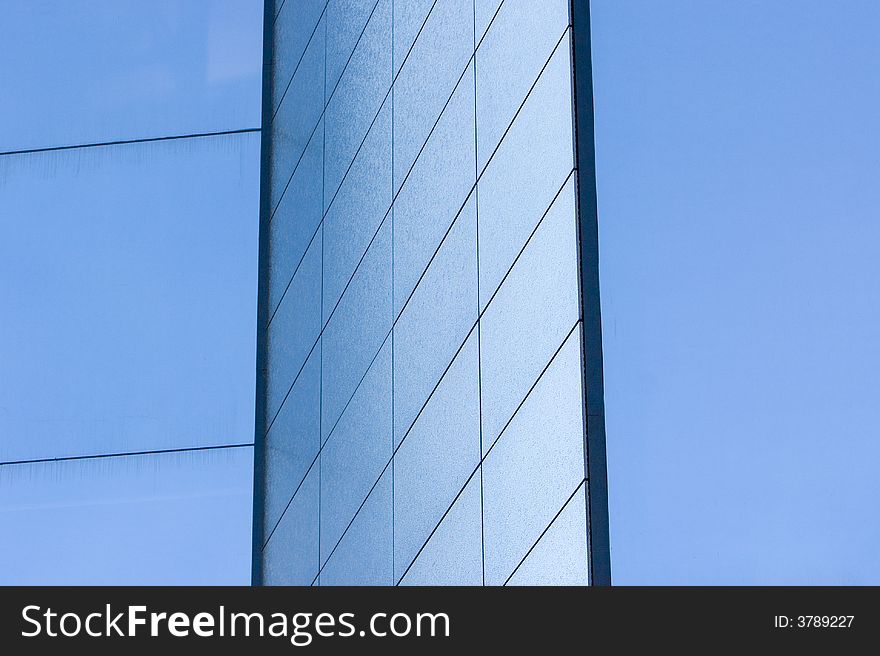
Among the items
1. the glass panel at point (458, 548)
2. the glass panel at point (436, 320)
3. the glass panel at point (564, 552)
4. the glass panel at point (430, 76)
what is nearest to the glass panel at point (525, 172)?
the glass panel at point (436, 320)

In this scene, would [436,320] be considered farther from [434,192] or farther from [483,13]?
[483,13]

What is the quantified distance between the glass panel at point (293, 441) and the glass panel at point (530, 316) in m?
4.46

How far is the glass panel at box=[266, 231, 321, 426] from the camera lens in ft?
37.0

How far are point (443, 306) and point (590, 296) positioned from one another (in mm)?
2108

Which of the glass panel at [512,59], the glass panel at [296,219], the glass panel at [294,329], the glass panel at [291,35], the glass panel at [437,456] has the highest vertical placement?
the glass panel at [291,35]

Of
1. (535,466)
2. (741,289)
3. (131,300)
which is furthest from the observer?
(131,300)

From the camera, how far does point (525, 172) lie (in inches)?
237

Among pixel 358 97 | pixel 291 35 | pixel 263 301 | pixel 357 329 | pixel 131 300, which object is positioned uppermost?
pixel 291 35

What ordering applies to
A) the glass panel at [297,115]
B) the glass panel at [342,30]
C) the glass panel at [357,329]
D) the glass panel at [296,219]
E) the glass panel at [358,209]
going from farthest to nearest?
the glass panel at [297,115]
the glass panel at [296,219]
the glass panel at [342,30]
the glass panel at [358,209]
the glass panel at [357,329]

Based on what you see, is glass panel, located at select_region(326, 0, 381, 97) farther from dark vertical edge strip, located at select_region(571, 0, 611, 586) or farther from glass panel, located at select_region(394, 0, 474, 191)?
dark vertical edge strip, located at select_region(571, 0, 611, 586)

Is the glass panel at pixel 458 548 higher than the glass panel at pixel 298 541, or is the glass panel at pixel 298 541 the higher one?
the glass panel at pixel 298 541

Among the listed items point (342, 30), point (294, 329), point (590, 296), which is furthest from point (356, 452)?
point (590, 296)

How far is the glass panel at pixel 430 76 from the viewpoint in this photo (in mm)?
7246

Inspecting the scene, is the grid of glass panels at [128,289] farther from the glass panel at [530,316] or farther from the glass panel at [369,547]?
the glass panel at [530,316]
